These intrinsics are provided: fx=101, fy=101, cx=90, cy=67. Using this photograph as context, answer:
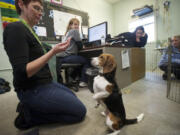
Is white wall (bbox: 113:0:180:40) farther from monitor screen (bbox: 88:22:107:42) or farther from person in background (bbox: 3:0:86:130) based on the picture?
person in background (bbox: 3:0:86:130)

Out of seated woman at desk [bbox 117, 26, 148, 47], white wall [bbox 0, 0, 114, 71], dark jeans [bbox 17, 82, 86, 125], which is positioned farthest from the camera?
white wall [bbox 0, 0, 114, 71]

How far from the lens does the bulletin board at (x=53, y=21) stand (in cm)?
217

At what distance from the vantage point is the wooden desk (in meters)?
1.38

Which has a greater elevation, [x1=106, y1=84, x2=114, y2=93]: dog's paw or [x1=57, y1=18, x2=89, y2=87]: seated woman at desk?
[x1=57, y1=18, x2=89, y2=87]: seated woman at desk

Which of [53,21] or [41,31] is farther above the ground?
[53,21]

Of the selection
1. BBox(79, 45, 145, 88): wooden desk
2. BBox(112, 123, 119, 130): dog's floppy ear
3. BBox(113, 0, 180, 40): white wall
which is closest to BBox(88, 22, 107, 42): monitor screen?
BBox(79, 45, 145, 88): wooden desk

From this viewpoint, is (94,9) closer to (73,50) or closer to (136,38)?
(136,38)

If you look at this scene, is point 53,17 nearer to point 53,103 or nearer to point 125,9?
point 53,103

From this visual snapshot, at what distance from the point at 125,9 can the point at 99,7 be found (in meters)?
0.99

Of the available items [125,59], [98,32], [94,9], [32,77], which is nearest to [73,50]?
[98,32]

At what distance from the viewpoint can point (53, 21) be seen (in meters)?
2.32

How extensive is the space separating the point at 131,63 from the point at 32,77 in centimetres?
147

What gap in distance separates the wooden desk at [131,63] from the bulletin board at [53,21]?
948 millimetres

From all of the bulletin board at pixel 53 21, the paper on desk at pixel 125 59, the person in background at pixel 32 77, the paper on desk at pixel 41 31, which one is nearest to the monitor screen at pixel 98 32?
the paper on desk at pixel 125 59
